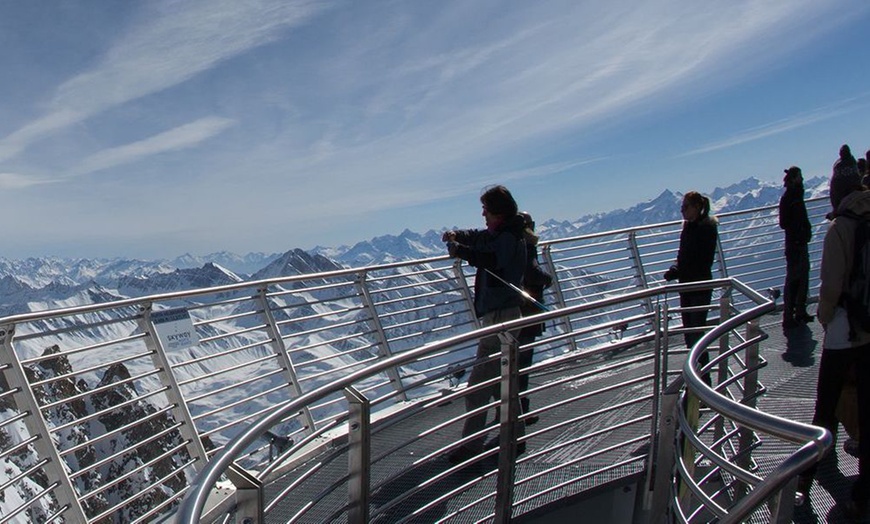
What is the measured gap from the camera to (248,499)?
222cm

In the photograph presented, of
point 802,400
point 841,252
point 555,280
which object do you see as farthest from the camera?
point 555,280

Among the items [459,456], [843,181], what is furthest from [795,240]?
[459,456]

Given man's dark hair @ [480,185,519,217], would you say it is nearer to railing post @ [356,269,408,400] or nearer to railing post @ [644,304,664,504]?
railing post @ [644,304,664,504]

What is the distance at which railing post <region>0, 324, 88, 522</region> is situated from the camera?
173 inches

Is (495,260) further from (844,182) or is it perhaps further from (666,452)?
(844,182)

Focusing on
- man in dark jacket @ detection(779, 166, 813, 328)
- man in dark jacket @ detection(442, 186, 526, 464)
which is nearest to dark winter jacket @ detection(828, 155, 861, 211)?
man in dark jacket @ detection(442, 186, 526, 464)

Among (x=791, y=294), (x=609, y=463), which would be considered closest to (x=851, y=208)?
(x=609, y=463)

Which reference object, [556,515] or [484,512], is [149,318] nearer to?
[484,512]

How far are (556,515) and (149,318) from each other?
2.93 metres

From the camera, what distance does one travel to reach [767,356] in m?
7.83

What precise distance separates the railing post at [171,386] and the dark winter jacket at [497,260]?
207 cm

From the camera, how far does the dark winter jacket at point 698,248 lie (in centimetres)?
700

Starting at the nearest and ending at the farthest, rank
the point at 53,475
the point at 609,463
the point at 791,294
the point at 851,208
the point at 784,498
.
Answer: the point at 784,498 → the point at 851,208 → the point at 53,475 → the point at 609,463 → the point at 791,294

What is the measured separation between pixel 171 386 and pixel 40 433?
38.9 inches
